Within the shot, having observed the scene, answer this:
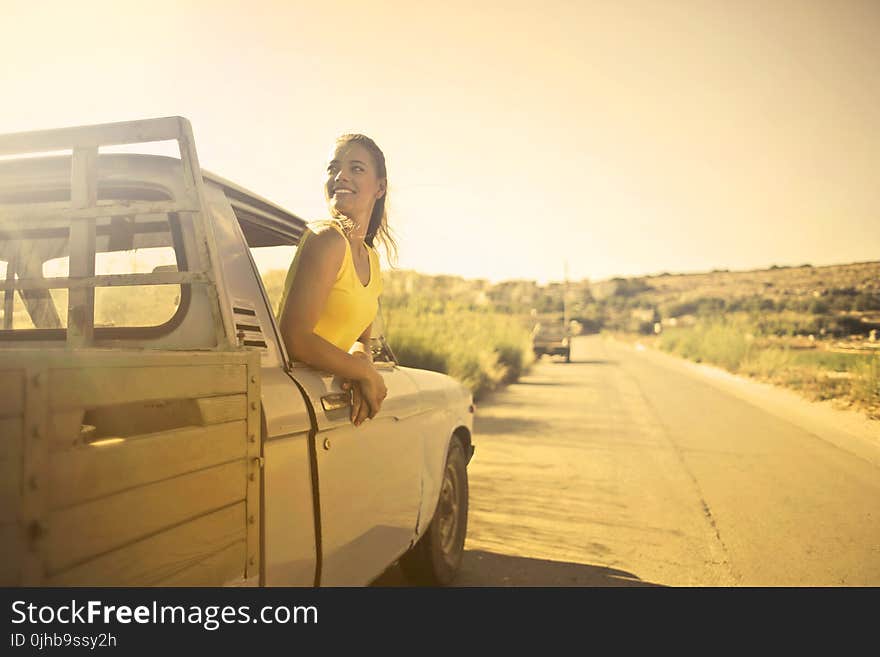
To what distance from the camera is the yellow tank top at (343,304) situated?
109 inches

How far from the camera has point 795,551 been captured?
16.5 feet

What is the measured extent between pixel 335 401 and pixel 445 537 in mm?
1931

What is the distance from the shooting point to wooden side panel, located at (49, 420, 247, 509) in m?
1.36

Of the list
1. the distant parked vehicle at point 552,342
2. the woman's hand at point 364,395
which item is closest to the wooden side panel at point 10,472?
the woman's hand at point 364,395

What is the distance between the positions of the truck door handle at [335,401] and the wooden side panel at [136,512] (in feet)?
2.10

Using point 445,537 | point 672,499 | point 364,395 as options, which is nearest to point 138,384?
point 364,395

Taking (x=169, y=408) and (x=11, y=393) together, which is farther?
(x=169, y=408)

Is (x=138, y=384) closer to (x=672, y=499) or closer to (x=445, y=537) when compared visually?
(x=445, y=537)

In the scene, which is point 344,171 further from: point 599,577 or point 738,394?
point 738,394

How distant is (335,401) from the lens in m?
2.65

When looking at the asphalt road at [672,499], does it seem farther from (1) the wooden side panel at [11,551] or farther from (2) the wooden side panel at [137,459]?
(1) the wooden side panel at [11,551]

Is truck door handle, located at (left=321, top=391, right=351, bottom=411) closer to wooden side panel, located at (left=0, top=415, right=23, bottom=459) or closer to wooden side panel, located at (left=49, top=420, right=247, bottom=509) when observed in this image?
wooden side panel, located at (left=49, top=420, right=247, bottom=509)
